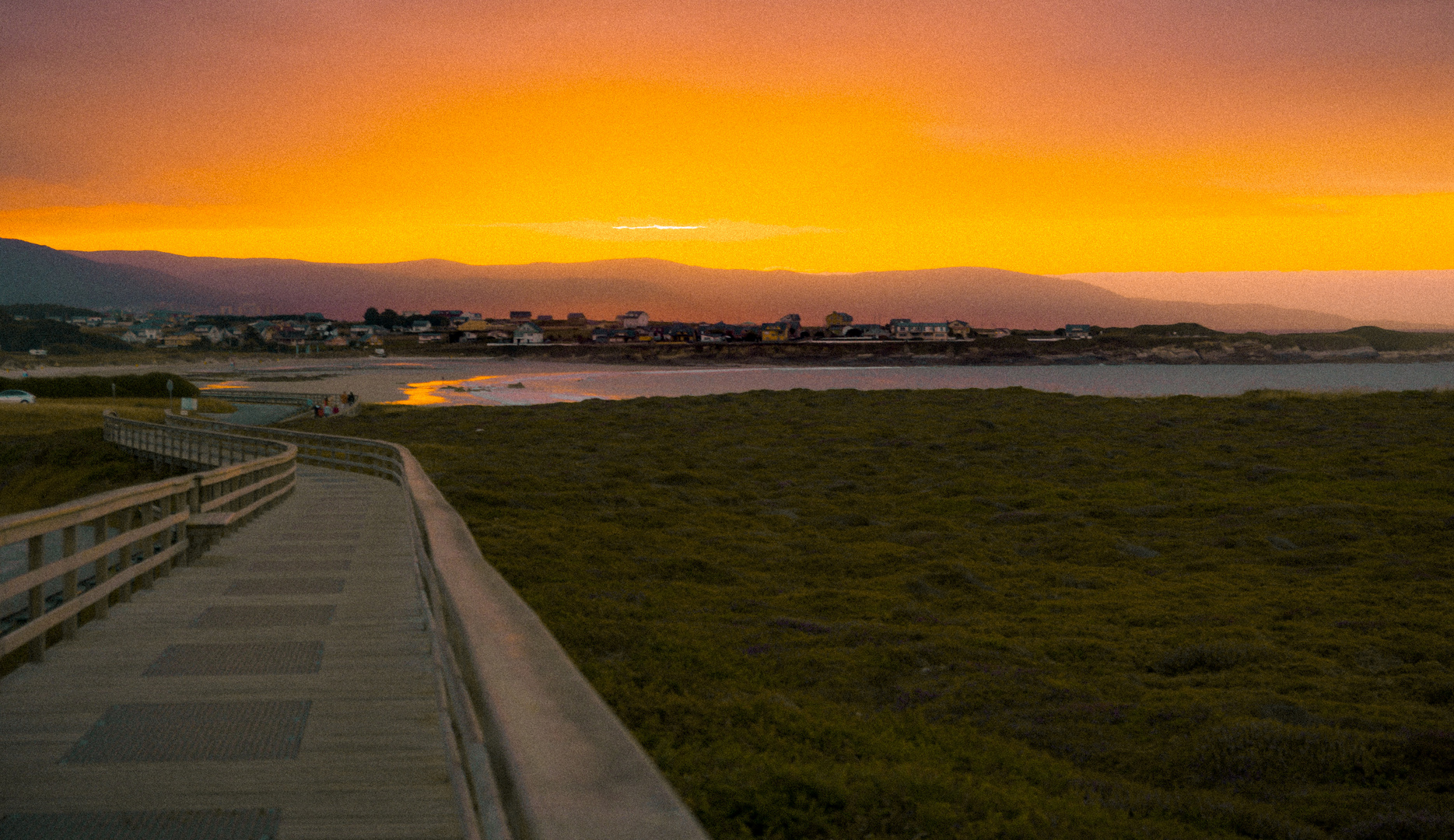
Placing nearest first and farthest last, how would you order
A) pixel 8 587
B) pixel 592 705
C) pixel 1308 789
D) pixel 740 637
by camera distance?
pixel 592 705 < pixel 8 587 < pixel 1308 789 < pixel 740 637

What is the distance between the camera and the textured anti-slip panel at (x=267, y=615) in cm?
916

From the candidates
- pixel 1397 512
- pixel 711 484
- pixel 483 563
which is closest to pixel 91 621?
pixel 483 563

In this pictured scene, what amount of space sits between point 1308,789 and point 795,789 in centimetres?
359

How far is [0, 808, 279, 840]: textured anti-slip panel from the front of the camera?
181 inches

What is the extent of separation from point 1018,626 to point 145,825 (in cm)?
1023

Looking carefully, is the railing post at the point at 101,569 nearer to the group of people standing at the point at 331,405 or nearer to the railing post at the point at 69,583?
the railing post at the point at 69,583

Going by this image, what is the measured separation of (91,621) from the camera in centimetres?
918

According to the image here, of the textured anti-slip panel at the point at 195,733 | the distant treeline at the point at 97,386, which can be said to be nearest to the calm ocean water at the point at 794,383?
the distant treeline at the point at 97,386

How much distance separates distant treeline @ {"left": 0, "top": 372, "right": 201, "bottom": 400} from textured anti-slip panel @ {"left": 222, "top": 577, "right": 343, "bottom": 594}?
83.2m

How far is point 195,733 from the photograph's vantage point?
19.9 feet

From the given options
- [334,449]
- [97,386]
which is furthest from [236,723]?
[97,386]

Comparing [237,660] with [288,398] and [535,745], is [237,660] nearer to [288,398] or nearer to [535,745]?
[535,745]

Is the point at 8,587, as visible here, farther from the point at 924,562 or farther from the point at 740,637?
the point at 924,562

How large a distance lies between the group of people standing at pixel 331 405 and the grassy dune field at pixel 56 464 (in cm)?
814
